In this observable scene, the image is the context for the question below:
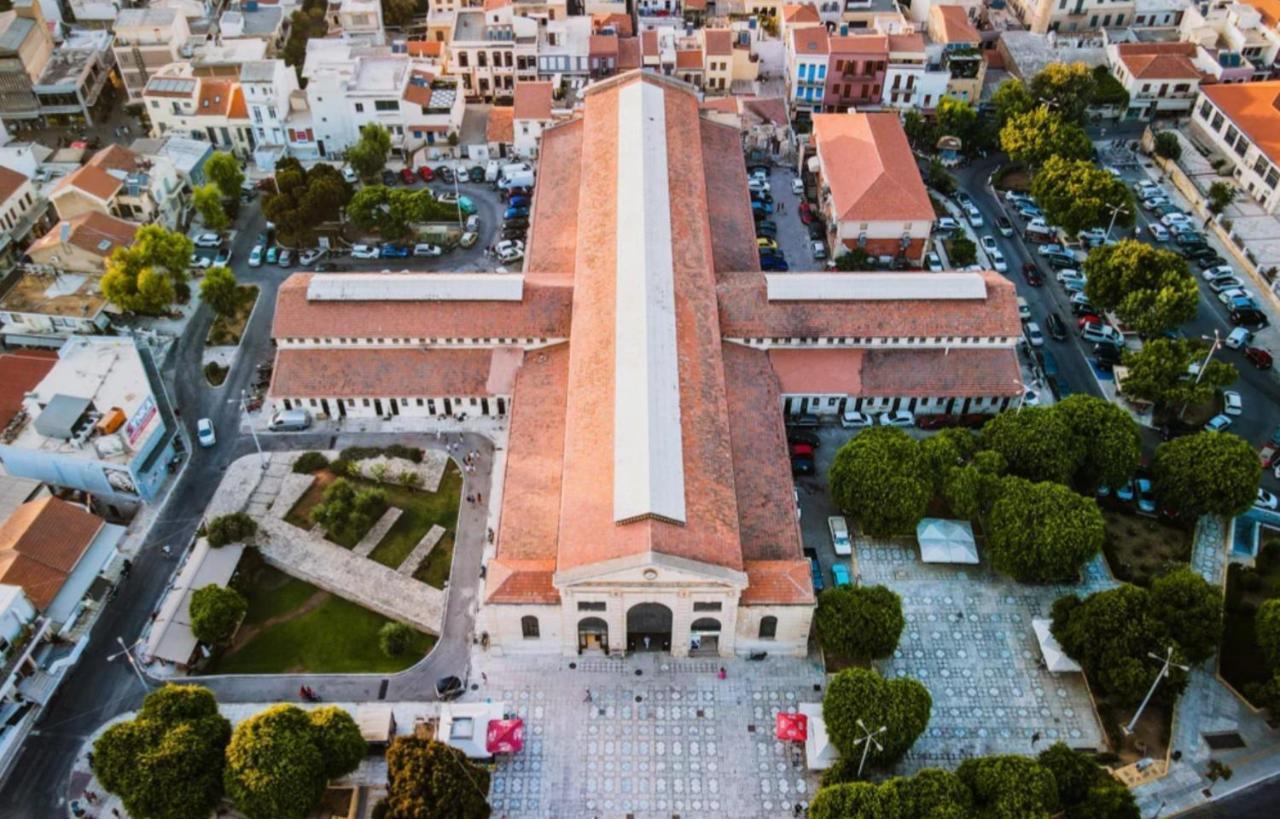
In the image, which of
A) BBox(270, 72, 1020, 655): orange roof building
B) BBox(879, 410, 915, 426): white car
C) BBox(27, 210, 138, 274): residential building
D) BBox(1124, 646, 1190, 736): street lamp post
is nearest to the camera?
BBox(1124, 646, 1190, 736): street lamp post

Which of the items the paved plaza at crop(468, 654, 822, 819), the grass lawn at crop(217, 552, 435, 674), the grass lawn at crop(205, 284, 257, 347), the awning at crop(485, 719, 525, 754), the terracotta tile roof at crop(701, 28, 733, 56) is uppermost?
the terracotta tile roof at crop(701, 28, 733, 56)

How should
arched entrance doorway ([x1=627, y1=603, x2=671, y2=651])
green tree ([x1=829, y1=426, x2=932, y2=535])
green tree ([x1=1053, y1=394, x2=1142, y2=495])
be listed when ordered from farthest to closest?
green tree ([x1=1053, y1=394, x2=1142, y2=495]) → green tree ([x1=829, y1=426, x2=932, y2=535]) → arched entrance doorway ([x1=627, y1=603, x2=671, y2=651])

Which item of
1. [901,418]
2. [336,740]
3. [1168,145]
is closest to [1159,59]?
[1168,145]

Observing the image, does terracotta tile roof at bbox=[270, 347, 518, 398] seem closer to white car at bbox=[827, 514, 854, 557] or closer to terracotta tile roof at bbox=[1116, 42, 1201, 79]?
white car at bbox=[827, 514, 854, 557]

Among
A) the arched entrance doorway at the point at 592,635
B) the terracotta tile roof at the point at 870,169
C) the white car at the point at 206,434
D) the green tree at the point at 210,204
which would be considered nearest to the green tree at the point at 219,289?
the green tree at the point at 210,204

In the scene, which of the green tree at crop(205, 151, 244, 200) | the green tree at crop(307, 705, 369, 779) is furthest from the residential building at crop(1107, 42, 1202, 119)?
the green tree at crop(307, 705, 369, 779)

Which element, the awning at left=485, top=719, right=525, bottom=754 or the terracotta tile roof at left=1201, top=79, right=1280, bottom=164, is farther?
the terracotta tile roof at left=1201, top=79, right=1280, bottom=164

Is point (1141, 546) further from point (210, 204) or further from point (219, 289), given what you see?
Result: point (210, 204)
